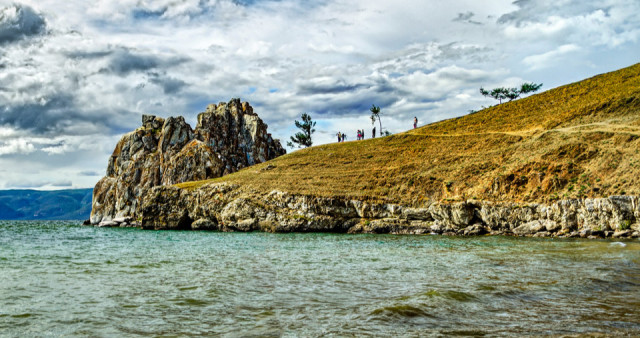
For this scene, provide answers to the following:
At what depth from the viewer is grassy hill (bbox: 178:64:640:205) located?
46875 mm

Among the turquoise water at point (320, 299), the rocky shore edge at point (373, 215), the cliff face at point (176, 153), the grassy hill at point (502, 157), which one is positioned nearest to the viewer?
the turquoise water at point (320, 299)

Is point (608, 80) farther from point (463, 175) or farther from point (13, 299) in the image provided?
point (13, 299)

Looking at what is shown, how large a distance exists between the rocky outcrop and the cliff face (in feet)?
143

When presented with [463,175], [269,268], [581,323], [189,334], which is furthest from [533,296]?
[463,175]

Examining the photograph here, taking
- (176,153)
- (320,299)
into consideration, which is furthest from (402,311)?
(176,153)

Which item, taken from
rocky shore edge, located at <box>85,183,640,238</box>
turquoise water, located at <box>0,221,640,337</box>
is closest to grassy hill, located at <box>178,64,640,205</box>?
rocky shore edge, located at <box>85,183,640,238</box>

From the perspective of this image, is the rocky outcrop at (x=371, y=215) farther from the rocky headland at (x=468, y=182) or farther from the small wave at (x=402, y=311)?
the small wave at (x=402, y=311)

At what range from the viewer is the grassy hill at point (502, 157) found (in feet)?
154

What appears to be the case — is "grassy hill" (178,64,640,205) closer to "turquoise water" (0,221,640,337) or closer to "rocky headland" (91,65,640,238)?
"rocky headland" (91,65,640,238)

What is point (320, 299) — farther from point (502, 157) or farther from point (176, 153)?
point (176, 153)

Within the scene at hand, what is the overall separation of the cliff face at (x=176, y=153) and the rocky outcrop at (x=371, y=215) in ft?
143

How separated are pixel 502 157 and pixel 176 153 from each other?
299 feet

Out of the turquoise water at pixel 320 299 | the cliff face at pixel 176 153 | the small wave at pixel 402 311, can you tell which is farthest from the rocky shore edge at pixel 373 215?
the cliff face at pixel 176 153

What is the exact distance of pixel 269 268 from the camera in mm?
17062
